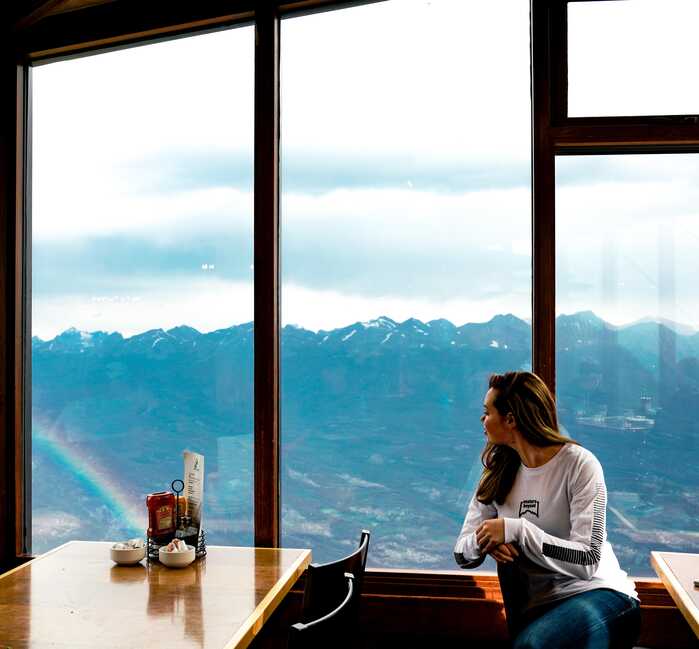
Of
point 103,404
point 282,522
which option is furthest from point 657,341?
point 103,404

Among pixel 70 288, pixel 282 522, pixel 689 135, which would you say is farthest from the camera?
pixel 70 288

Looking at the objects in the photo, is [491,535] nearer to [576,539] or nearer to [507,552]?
[507,552]

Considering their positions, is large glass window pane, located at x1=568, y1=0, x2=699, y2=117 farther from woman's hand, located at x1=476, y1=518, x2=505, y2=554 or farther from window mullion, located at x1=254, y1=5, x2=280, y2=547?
woman's hand, located at x1=476, y1=518, x2=505, y2=554

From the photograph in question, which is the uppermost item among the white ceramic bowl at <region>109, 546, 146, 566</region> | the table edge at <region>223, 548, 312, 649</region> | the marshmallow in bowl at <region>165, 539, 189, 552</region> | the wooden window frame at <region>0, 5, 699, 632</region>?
the wooden window frame at <region>0, 5, 699, 632</region>

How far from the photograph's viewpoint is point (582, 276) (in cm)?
290

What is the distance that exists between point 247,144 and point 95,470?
146cm

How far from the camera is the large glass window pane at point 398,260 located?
2.98m

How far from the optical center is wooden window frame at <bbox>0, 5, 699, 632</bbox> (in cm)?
288

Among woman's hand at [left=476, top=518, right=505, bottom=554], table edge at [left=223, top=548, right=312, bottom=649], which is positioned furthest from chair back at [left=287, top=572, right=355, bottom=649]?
woman's hand at [left=476, top=518, right=505, bottom=554]

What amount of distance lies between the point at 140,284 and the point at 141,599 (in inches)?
61.2

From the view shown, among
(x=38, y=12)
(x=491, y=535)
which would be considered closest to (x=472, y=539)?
(x=491, y=535)

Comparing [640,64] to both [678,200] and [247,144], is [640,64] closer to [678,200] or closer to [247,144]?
[678,200]

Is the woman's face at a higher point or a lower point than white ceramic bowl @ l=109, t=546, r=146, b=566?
higher

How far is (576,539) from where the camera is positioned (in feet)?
7.09
